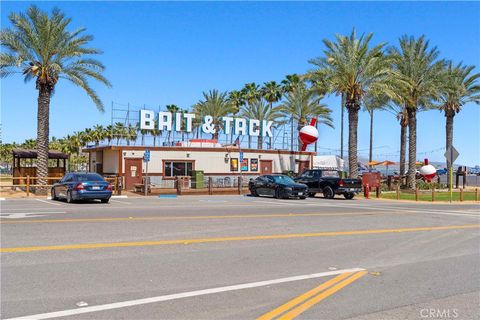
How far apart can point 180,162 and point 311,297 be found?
31922mm

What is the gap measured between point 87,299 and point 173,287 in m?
1.25

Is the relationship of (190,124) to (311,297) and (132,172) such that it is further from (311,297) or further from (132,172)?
(311,297)

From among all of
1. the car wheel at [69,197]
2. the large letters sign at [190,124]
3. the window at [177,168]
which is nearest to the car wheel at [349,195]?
the window at [177,168]

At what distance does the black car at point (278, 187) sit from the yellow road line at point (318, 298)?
2040cm

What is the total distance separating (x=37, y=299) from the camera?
250 inches

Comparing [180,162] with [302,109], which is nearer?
[180,162]

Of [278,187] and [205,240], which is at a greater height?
[278,187]

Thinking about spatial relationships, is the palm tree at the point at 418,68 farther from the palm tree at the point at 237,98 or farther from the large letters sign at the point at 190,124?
the palm tree at the point at 237,98

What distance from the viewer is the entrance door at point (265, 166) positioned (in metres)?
42.8

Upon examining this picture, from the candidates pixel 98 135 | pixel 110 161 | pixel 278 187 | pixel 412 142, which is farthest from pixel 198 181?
pixel 98 135

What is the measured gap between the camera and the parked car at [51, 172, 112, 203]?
846 inches

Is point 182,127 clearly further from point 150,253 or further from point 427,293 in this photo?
point 427,293

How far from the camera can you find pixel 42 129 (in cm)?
3102

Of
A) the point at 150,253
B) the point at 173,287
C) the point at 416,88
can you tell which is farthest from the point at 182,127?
the point at 173,287
